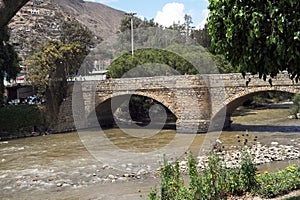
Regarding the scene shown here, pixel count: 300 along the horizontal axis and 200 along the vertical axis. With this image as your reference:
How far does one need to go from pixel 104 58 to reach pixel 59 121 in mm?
32130

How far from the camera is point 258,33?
4668 millimetres

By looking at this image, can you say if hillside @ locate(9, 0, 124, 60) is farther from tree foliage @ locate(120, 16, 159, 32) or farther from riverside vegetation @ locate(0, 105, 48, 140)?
riverside vegetation @ locate(0, 105, 48, 140)

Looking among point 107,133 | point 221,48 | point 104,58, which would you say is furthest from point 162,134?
point 104,58

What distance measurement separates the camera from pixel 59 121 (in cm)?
2814

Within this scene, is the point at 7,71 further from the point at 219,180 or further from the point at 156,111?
the point at 219,180

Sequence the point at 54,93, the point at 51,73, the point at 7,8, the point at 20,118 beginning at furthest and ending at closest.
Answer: the point at 51,73 → the point at 54,93 → the point at 20,118 → the point at 7,8

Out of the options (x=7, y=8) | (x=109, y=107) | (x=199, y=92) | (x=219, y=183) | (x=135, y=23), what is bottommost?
(x=109, y=107)

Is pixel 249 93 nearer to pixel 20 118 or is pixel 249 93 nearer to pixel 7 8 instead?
pixel 20 118

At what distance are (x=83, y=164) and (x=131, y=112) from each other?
50.8ft

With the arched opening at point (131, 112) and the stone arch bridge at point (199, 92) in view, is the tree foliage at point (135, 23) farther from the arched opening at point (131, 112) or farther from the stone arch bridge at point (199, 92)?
the stone arch bridge at point (199, 92)

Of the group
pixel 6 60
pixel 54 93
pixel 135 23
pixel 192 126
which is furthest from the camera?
pixel 135 23

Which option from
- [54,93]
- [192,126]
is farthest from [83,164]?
[54,93]

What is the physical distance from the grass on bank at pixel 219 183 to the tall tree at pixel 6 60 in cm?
2169

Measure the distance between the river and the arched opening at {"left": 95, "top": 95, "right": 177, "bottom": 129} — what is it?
2.51 meters
